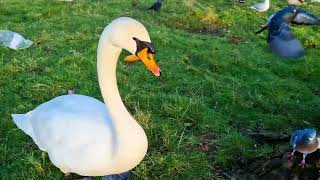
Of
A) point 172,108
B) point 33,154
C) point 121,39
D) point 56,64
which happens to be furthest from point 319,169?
point 56,64

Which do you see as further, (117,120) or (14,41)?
(14,41)

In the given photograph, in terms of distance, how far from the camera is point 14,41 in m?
8.77

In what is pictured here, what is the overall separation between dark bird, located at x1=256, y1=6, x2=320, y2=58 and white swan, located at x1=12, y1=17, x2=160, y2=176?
5.49 meters

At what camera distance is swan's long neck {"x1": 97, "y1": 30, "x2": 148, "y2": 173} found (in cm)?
461

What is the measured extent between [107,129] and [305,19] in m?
8.08

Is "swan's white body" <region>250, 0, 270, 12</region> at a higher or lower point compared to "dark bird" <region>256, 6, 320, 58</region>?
lower

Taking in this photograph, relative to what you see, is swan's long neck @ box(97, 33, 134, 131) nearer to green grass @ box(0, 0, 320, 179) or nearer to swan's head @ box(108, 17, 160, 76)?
swan's head @ box(108, 17, 160, 76)

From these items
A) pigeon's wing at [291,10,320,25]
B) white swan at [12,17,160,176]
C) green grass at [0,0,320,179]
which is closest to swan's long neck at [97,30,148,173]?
white swan at [12,17,160,176]

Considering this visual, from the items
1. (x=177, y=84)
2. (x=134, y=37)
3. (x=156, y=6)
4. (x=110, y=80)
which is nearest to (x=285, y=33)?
(x=177, y=84)

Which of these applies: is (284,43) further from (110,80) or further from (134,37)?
(134,37)

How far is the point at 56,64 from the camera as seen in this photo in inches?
313

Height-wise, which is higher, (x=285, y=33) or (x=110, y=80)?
(x=110, y=80)

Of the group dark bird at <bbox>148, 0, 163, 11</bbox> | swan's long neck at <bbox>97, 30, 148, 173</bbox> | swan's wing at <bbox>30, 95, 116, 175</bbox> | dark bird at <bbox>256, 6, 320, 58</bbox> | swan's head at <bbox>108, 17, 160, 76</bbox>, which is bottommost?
dark bird at <bbox>148, 0, 163, 11</bbox>

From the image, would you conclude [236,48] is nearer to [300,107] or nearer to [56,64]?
[300,107]
